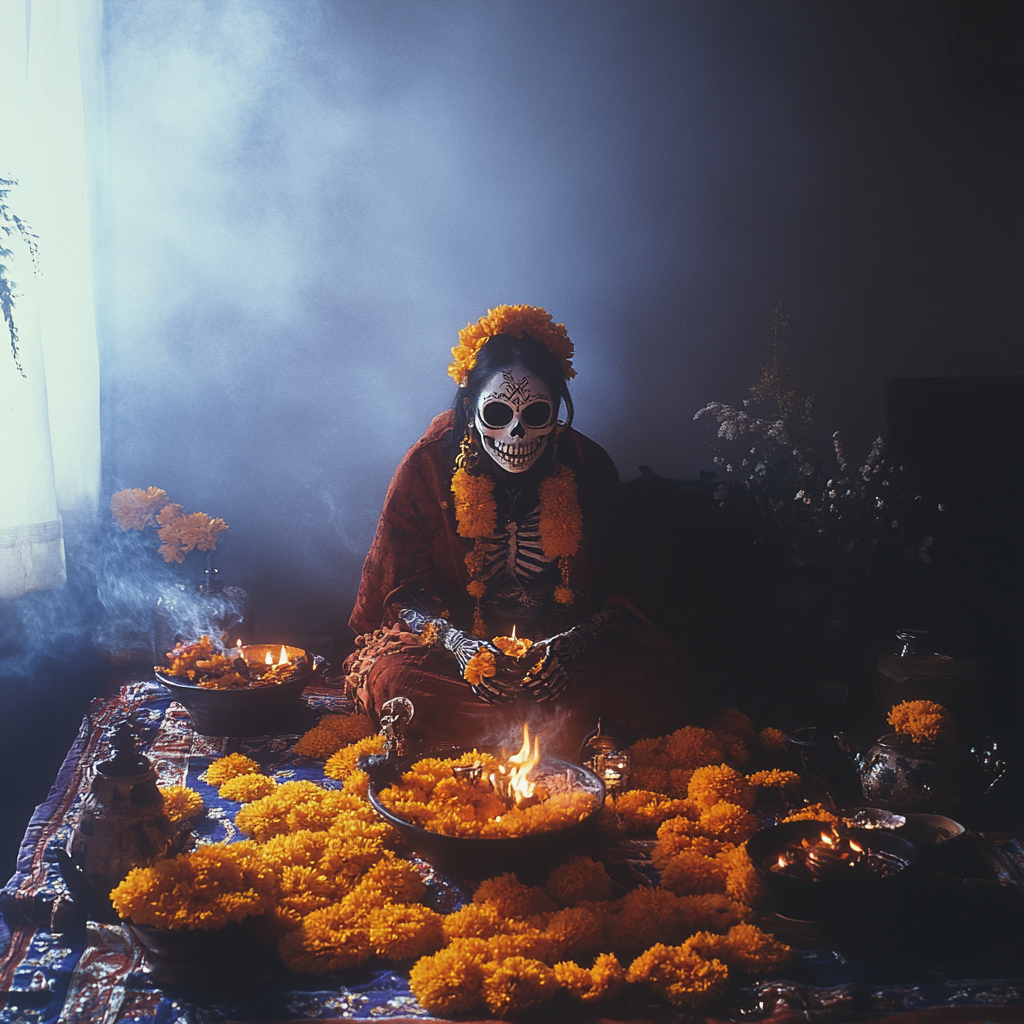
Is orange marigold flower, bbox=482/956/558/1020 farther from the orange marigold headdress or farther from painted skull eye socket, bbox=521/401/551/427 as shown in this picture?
the orange marigold headdress

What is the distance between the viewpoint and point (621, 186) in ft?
13.3

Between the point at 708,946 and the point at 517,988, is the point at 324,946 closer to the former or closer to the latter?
the point at 517,988

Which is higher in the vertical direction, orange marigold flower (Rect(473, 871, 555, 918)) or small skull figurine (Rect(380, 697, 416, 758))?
small skull figurine (Rect(380, 697, 416, 758))

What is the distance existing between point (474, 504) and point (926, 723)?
167 centimetres

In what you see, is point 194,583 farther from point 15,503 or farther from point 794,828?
point 794,828

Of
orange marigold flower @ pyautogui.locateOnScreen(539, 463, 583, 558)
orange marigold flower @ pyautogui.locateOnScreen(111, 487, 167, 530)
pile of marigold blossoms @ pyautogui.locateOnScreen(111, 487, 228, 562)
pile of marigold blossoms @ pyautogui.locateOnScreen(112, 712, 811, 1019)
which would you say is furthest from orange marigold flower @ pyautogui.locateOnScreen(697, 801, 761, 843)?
orange marigold flower @ pyautogui.locateOnScreen(111, 487, 167, 530)

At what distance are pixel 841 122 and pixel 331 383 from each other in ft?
8.66

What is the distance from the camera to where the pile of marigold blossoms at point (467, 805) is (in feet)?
6.97

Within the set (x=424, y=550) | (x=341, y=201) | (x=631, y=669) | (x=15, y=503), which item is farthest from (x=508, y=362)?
(x=15, y=503)

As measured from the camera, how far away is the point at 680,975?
5.82 feet

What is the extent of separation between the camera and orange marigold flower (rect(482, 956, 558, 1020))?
172cm

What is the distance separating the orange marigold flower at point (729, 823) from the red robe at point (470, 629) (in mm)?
484

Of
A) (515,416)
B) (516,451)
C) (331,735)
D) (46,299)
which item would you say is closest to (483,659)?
(331,735)

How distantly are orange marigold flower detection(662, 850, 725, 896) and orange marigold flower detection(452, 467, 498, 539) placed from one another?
1455mm
